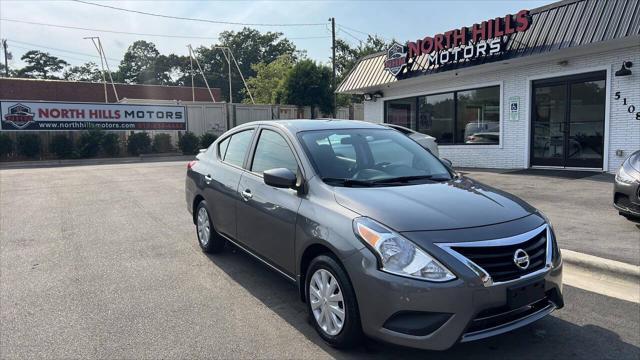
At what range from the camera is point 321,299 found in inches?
137

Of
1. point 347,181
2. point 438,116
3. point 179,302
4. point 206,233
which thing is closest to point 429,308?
point 347,181

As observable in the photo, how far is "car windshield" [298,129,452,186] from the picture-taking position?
12.9 ft

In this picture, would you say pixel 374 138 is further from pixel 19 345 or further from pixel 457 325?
pixel 19 345

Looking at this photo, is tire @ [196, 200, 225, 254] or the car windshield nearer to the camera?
the car windshield

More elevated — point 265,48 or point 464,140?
point 265,48

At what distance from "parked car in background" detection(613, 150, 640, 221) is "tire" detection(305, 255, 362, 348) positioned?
14.9ft

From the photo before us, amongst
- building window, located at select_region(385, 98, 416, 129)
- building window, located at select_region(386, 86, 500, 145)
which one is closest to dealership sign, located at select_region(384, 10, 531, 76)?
building window, located at select_region(386, 86, 500, 145)

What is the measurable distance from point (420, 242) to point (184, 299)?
250cm

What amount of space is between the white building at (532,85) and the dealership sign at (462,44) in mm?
29

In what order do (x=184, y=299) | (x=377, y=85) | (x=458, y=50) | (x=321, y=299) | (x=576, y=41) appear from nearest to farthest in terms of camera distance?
(x=321, y=299) < (x=184, y=299) < (x=576, y=41) < (x=458, y=50) < (x=377, y=85)

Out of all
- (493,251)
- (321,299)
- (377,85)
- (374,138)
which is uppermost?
(377,85)

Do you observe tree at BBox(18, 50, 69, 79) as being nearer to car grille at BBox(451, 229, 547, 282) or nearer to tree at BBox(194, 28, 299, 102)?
tree at BBox(194, 28, 299, 102)

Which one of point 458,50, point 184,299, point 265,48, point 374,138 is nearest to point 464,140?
point 458,50

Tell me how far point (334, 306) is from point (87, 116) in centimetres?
2583
